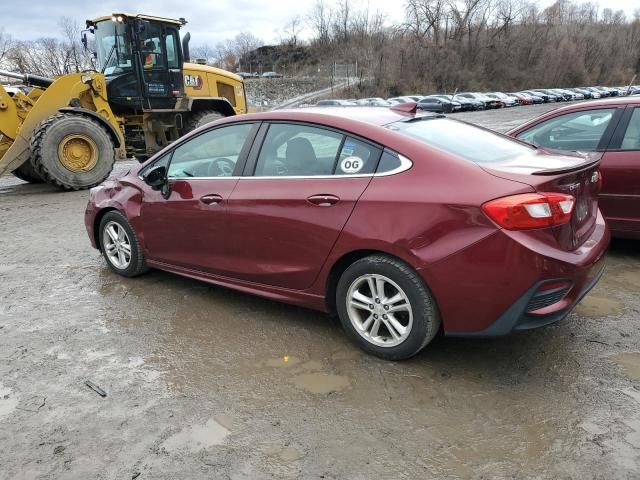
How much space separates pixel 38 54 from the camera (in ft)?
181

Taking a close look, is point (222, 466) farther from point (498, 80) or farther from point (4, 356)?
point (498, 80)

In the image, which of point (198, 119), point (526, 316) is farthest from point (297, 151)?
point (198, 119)

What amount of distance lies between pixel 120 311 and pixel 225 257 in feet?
3.24

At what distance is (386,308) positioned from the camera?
313 centimetres

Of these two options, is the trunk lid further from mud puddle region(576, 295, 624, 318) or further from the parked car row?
the parked car row

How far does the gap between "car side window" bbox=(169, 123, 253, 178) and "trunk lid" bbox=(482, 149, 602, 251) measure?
1853mm

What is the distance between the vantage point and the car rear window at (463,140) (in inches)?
126

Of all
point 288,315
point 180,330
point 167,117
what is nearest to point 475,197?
point 288,315

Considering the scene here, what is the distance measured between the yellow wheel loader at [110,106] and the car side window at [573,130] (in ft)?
23.5

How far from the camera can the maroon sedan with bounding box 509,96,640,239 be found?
4699 mm

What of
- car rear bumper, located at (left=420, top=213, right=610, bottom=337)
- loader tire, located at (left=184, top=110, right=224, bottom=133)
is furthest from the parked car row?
car rear bumper, located at (left=420, top=213, right=610, bottom=337)

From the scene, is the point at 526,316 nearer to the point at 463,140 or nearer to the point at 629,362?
the point at 629,362

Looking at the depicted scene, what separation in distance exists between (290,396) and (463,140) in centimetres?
194

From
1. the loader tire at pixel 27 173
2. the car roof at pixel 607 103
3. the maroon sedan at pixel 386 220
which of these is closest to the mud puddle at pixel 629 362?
the maroon sedan at pixel 386 220
